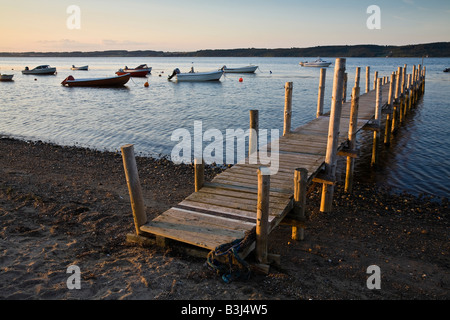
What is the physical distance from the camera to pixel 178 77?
52.2 metres

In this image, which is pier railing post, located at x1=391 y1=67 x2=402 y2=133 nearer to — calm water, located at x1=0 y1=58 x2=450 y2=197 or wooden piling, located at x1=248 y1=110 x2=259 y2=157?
calm water, located at x1=0 y1=58 x2=450 y2=197

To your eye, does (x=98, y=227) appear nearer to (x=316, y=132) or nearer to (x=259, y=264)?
(x=259, y=264)

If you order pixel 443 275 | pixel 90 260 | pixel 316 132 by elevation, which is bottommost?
pixel 443 275

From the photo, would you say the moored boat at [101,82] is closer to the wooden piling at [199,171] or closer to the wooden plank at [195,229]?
the wooden piling at [199,171]

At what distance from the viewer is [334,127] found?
27.0 ft

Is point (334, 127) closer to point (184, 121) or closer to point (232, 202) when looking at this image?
point (232, 202)

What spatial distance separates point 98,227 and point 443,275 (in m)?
6.90

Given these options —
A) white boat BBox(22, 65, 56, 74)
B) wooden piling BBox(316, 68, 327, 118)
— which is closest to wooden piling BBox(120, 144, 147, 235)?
wooden piling BBox(316, 68, 327, 118)

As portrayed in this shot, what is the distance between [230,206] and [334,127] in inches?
141

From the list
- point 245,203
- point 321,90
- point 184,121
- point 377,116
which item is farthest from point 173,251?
point 184,121

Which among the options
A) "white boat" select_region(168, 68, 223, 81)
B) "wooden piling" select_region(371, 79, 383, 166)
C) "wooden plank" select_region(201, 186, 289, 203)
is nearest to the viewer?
"wooden plank" select_region(201, 186, 289, 203)

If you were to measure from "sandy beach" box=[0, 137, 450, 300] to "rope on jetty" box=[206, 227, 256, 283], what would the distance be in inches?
5.1

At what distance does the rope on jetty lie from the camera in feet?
16.3
